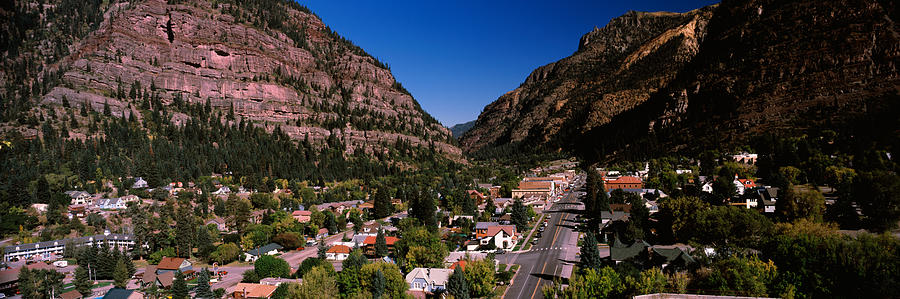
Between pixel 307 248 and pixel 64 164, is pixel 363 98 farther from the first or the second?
pixel 307 248

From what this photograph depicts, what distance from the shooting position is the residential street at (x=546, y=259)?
39031 millimetres

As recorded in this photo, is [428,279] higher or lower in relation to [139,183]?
lower

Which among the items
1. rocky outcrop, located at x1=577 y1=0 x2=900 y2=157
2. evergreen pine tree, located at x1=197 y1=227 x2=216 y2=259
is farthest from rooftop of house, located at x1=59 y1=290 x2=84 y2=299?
rocky outcrop, located at x1=577 y1=0 x2=900 y2=157

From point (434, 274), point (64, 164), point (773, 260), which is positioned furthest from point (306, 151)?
point (773, 260)

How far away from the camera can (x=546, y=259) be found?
47812 millimetres

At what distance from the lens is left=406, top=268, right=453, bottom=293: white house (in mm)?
39244

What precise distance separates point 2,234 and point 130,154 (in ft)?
127

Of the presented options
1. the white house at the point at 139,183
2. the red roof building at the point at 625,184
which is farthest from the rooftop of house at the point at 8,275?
the red roof building at the point at 625,184

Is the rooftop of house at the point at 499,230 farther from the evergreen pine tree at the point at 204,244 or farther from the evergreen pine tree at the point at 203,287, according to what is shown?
the evergreen pine tree at the point at 204,244

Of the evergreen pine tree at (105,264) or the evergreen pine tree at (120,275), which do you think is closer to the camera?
the evergreen pine tree at (120,275)

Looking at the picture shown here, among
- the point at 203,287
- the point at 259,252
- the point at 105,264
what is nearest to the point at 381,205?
the point at 259,252

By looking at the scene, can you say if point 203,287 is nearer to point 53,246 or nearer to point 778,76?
point 53,246

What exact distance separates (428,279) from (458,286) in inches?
247

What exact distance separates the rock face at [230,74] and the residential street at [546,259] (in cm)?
9308
